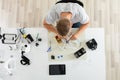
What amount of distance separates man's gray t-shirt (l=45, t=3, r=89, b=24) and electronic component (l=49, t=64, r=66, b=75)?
0.35m

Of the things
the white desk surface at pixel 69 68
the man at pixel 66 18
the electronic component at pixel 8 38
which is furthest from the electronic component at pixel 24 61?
the man at pixel 66 18

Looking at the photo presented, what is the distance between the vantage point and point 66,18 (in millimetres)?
1377

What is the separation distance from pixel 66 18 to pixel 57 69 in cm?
47

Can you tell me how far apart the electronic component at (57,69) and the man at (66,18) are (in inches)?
9.5

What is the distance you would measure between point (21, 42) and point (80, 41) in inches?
19.0

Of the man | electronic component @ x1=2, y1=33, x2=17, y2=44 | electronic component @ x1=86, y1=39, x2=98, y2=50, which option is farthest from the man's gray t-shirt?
electronic component @ x1=2, y1=33, x2=17, y2=44

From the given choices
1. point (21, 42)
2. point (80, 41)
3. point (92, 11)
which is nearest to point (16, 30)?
point (21, 42)

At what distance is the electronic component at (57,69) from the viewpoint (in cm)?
164

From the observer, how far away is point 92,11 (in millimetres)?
2441

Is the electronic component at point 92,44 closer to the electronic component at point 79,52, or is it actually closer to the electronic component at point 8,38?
the electronic component at point 79,52

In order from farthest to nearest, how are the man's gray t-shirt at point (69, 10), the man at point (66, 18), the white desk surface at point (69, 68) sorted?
the white desk surface at point (69, 68) < the man's gray t-shirt at point (69, 10) < the man at point (66, 18)

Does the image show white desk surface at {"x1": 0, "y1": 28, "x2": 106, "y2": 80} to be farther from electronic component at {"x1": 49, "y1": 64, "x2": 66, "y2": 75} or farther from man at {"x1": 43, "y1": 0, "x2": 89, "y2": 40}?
man at {"x1": 43, "y1": 0, "x2": 89, "y2": 40}

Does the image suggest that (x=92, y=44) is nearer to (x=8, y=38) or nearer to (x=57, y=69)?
(x=57, y=69)

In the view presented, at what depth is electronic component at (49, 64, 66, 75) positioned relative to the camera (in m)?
1.64
